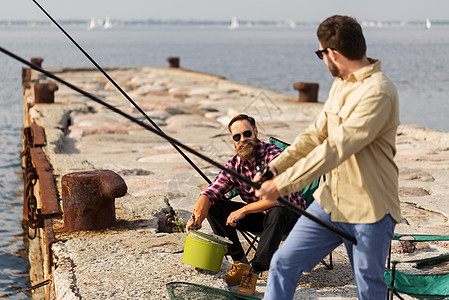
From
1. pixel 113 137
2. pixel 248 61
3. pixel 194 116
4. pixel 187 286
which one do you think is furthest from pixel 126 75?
pixel 248 61

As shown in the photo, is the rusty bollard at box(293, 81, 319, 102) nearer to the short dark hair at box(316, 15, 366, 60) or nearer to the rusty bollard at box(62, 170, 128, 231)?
the rusty bollard at box(62, 170, 128, 231)

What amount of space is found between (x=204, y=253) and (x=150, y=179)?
3346 millimetres

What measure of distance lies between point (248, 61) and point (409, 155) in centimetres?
5063

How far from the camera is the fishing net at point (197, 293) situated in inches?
134

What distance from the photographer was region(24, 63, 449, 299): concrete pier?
→ 157 inches

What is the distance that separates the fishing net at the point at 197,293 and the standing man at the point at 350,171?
460mm

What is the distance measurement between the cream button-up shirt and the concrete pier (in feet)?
3.98

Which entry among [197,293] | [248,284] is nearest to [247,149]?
[248,284]

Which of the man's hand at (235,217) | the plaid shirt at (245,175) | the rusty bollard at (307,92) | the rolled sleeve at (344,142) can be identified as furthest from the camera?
the rusty bollard at (307,92)

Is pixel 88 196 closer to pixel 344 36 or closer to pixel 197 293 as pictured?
pixel 197 293

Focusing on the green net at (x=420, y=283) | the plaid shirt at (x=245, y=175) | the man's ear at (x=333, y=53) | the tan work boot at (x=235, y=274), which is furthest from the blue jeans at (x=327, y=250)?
the plaid shirt at (x=245, y=175)

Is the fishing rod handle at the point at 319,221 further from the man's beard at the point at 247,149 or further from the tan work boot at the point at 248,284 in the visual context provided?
the man's beard at the point at 247,149

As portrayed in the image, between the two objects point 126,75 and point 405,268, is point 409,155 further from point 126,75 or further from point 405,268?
point 126,75

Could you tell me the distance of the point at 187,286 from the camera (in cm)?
355
